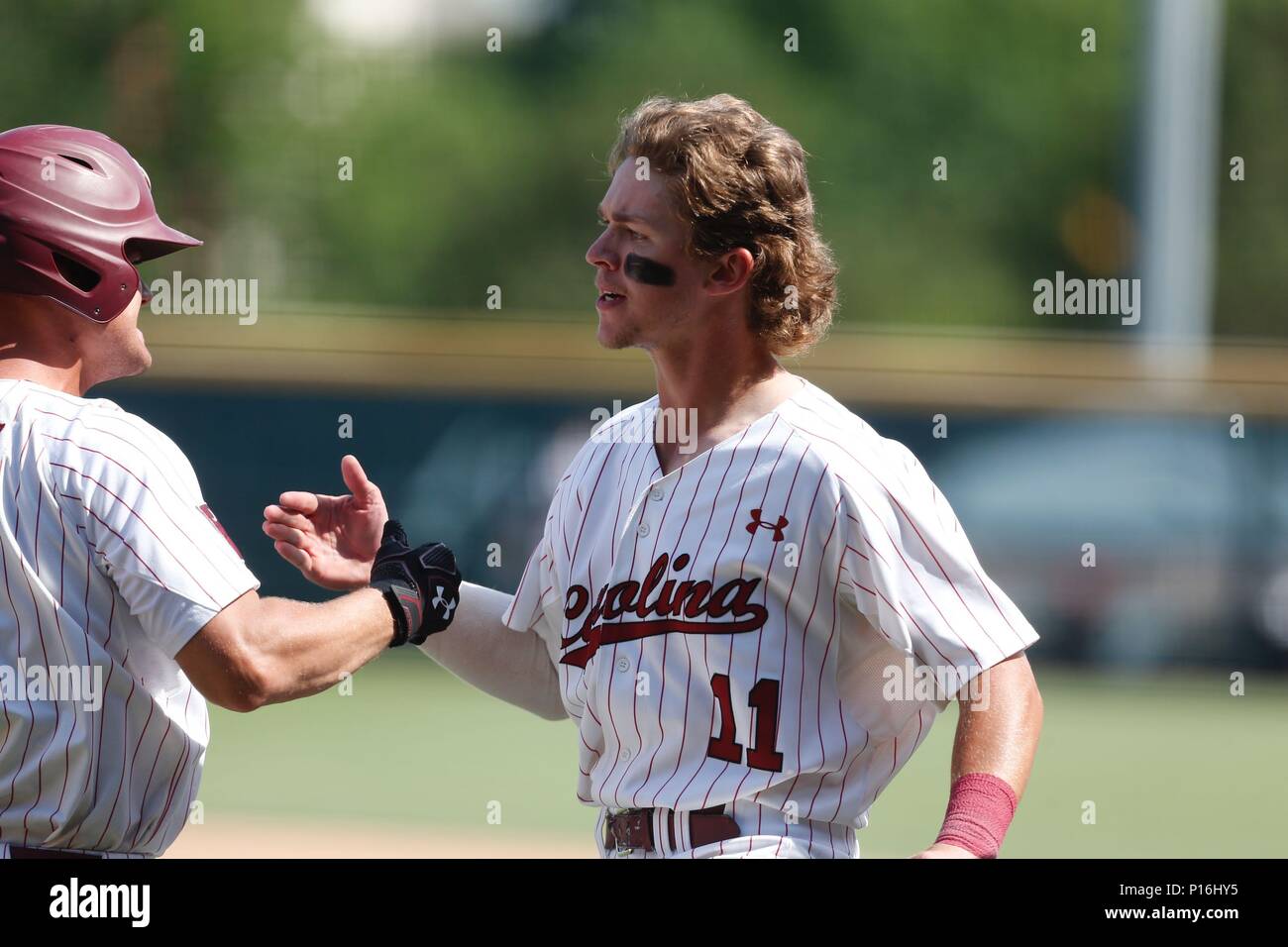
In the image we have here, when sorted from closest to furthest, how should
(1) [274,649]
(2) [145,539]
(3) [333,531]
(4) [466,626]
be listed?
(2) [145,539] → (1) [274,649] → (4) [466,626] → (3) [333,531]

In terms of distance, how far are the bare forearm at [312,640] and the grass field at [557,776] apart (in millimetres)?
4545

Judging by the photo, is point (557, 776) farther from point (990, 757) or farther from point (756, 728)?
Answer: point (990, 757)

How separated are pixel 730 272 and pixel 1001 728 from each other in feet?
3.76

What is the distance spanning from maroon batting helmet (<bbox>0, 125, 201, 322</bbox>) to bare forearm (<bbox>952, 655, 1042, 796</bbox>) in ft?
6.01

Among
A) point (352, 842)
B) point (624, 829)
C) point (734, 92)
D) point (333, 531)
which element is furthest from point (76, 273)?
point (734, 92)

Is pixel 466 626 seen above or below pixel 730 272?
below

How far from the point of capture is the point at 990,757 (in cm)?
298

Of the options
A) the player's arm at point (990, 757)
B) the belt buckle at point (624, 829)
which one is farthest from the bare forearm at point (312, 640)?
the player's arm at point (990, 757)

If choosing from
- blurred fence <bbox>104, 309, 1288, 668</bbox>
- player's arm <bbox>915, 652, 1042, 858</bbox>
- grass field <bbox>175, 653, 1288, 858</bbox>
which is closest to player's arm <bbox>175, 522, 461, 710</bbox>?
player's arm <bbox>915, 652, 1042, 858</bbox>

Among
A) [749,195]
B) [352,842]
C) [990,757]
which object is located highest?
[749,195]

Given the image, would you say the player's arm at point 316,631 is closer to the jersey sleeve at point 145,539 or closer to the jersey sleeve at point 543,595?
the jersey sleeve at point 145,539

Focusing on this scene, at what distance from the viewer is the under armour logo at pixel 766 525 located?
3.12 metres

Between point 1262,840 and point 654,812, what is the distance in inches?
236

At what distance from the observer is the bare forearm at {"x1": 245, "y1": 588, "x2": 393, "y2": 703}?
2984 mm
